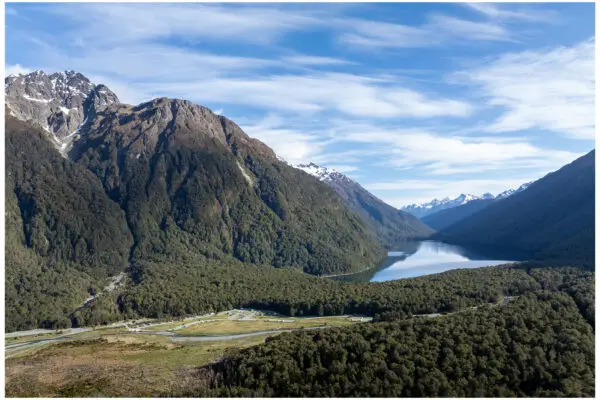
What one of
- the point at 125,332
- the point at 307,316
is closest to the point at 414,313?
the point at 307,316

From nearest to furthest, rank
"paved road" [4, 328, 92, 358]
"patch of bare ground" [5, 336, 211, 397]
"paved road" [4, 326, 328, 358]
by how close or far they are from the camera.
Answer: "patch of bare ground" [5, 336, 211, 397] < "paved road" [4, 328, 92, 358] < "paved road" [4, 326, 328, 358]

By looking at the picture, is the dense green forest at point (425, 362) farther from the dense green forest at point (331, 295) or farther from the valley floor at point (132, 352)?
the dense green forest at point (331, 295)

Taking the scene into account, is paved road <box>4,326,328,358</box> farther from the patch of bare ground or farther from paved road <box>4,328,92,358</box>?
the patch of bare ground

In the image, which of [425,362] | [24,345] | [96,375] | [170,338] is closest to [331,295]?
[170,338]

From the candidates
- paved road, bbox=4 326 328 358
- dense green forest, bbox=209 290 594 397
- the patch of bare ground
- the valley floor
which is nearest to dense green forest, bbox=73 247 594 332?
the valley floor

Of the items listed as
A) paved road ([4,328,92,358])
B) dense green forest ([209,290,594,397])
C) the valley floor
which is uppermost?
dense green forest ([209,290,594,397])

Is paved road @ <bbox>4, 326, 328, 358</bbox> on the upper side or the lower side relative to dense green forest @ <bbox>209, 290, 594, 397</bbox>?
lower

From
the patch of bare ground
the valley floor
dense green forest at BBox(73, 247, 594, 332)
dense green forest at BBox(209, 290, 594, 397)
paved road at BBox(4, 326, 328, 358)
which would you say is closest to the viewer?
dense green forest at BBox(209, 290, 594, 397)

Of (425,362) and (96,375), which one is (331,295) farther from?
(96,375)

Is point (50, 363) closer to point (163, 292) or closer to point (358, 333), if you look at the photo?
point (358, 333)
